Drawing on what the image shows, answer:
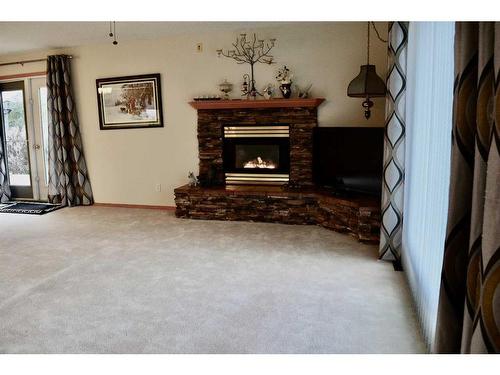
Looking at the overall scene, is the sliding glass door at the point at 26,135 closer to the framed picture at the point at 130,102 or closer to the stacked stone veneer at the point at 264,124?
the framed picture at the point at 130,102

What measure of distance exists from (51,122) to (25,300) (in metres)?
4.01

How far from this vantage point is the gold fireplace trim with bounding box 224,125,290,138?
16.8 feet

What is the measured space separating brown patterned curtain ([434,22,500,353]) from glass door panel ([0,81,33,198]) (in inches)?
276

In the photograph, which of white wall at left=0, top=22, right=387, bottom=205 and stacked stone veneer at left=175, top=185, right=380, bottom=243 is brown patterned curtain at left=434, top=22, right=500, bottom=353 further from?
white wall at left=0, top=22, right=387, bottom=205

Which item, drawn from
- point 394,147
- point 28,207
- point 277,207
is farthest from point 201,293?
point 28,207

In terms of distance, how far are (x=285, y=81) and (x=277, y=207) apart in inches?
60.7

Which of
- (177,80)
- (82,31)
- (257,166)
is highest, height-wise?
(82,31)

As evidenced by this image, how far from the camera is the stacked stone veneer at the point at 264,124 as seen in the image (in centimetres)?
502

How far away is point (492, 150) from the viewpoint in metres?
→ 0.69

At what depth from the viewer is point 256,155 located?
5.36 m

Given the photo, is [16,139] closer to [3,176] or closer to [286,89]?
[3,176]

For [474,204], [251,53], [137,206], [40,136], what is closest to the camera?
[474,204]

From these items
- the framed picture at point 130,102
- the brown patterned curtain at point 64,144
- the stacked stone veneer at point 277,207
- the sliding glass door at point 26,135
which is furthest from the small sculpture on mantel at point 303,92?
the sliding glass door at point 26,135

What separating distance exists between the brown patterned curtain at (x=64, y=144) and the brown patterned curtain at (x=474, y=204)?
606 cm
